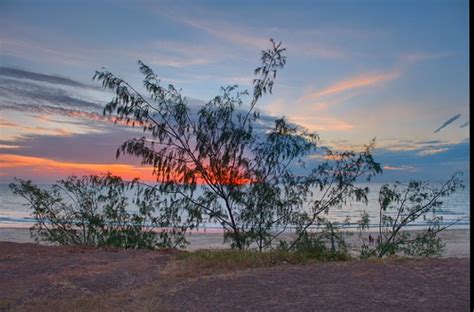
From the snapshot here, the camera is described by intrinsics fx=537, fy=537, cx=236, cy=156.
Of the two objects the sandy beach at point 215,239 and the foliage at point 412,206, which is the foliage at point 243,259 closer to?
the foliage at point 412,206

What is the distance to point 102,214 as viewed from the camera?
11.9m

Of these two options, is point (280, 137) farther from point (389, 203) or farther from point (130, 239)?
point (130, 239)

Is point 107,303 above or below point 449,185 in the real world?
below

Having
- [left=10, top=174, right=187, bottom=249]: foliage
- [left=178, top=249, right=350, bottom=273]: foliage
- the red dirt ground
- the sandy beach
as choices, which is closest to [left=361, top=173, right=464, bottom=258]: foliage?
[left=178, top=249, right=350, bottom=273]: foliage

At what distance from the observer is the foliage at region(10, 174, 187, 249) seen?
11.4 m

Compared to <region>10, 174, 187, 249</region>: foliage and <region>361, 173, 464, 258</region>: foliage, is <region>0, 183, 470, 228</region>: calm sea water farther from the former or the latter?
Result: <region>10, 174, 187, 249</region>: foliage

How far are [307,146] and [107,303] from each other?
608 cm

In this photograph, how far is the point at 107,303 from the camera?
20.1 ft

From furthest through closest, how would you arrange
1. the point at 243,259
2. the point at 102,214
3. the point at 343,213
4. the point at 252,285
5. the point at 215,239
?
1. the point at 343,213
2. the point at 215,239
3. the point at 102,214
4. the point at 243,259
5. the point at 252,285

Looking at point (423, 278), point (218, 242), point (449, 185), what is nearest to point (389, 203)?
point (449, 185)

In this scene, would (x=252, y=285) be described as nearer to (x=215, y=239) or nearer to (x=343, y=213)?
(x=215, y=239)

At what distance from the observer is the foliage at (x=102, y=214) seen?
1135 centimetres

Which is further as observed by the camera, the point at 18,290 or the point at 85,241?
the point at 85,241

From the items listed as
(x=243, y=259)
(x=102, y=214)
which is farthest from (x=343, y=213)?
(x=243, y=259)
